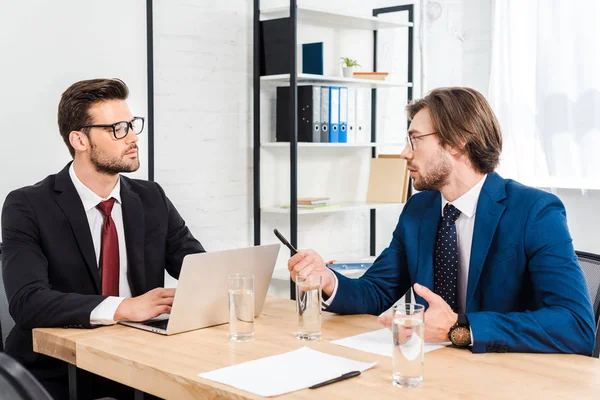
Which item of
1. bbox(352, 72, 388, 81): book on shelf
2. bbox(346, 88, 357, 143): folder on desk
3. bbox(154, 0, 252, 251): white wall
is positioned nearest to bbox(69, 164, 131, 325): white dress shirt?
bbox(154, 0, 252, 251): white wall

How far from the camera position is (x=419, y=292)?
1.62 meters

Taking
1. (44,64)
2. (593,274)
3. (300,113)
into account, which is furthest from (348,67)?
(593,274)

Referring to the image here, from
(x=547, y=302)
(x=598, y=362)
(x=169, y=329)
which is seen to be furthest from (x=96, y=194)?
(x=598, y=362)

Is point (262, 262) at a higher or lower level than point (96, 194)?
lower

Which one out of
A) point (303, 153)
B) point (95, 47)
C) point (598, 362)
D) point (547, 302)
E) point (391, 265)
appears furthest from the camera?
point (303, 153)

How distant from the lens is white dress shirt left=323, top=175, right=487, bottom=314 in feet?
6.35

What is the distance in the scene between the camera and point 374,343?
1653mm

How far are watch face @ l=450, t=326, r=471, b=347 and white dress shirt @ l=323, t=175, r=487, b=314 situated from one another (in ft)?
1.06

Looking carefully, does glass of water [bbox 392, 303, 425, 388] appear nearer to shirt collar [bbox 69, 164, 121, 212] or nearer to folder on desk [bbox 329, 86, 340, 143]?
shirt collar [bbox 69, 164, 121, 212]

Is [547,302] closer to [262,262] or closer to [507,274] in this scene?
[507,274]

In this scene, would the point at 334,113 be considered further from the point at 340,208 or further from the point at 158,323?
the point at 158,323

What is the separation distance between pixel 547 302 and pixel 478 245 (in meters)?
0.24

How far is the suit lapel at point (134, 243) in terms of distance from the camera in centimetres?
218

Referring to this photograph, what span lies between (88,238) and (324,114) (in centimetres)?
181
